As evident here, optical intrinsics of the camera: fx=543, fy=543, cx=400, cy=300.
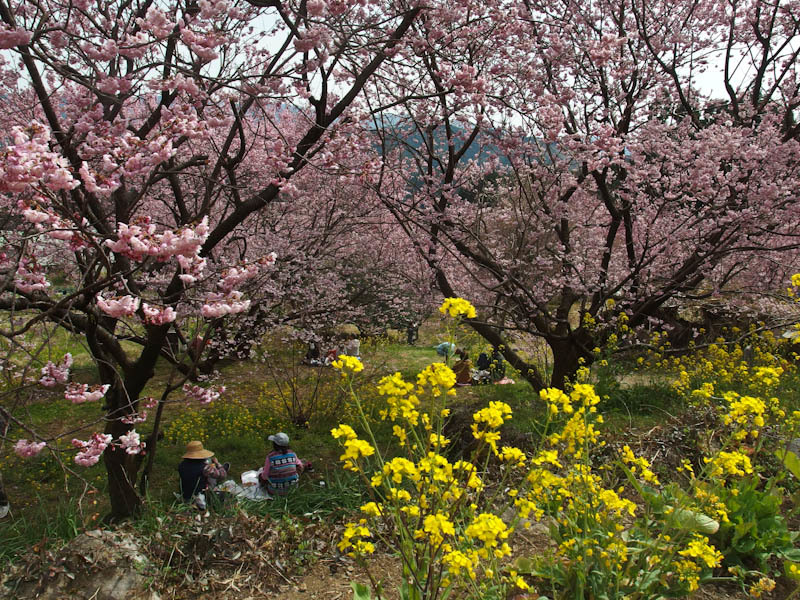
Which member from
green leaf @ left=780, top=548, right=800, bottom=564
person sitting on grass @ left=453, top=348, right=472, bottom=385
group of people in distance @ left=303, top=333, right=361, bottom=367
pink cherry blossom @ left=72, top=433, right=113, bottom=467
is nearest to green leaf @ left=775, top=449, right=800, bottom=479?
green leaf @ left=780, top=548, right=800, bottom=564

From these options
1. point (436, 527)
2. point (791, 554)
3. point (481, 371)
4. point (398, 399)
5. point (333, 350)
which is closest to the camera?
point (436, 527)

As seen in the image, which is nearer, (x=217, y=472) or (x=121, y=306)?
(x=121, y=306)

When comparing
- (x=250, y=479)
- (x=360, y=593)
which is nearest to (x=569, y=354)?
(x=250, y=479)

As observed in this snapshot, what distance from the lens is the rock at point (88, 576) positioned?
2.74 meters

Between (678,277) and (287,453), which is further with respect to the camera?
(678,277)

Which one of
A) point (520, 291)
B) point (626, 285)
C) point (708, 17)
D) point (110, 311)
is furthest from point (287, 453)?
point (708, 17)

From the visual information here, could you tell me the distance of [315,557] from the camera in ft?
10.7

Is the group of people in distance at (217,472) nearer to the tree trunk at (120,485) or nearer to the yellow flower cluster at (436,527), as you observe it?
the tree trunk at (120,485)

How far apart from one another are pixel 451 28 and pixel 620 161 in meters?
2.17

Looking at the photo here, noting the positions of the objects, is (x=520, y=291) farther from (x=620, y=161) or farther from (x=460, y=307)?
(x=460, y=307)

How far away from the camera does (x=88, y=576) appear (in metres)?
2.79

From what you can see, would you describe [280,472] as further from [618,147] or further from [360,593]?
[618,147]

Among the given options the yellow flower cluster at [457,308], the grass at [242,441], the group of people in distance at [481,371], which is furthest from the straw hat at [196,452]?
the group of people in distance at [481,371]

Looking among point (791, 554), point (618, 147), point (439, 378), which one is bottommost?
point (791, 554)
